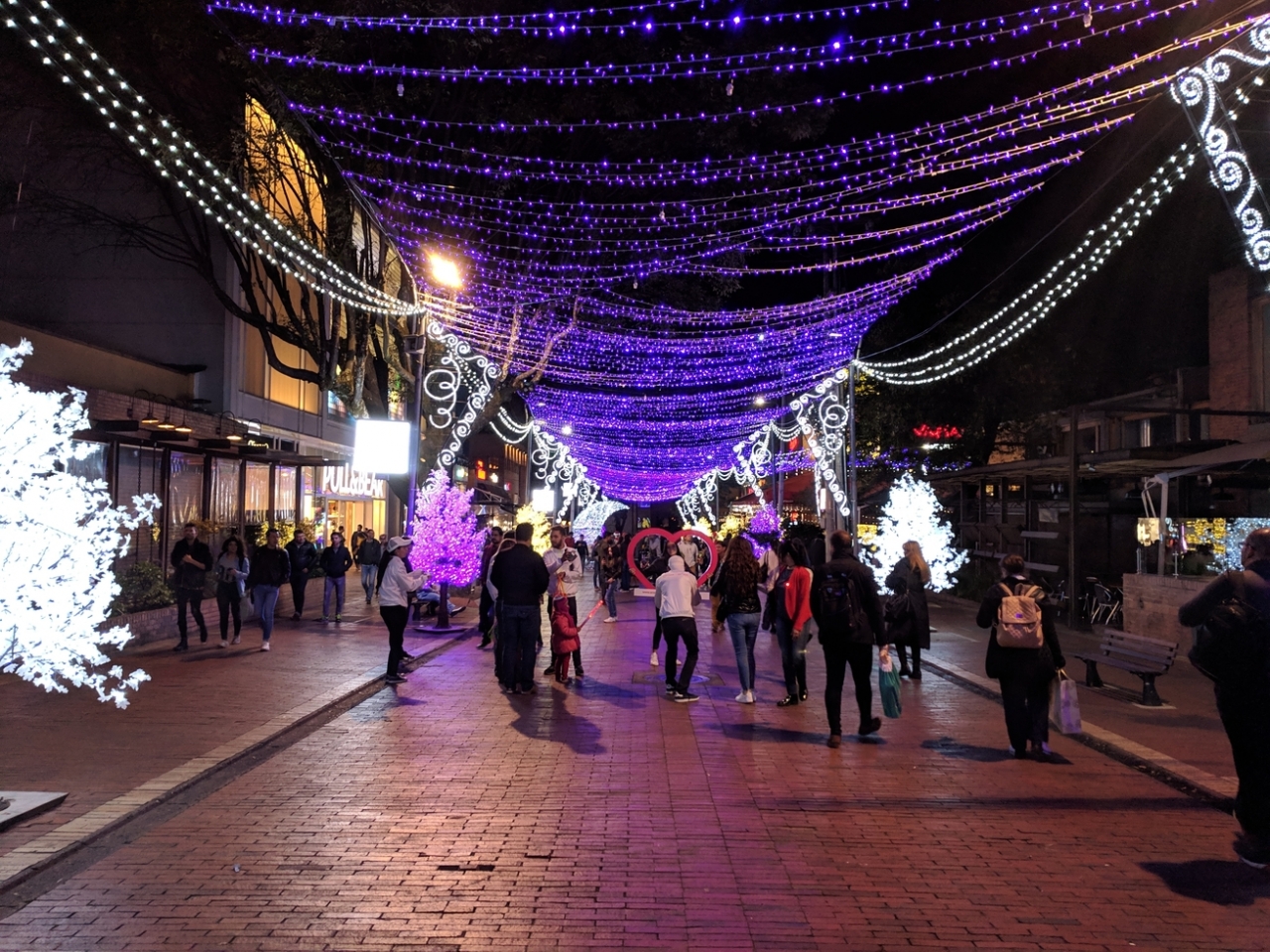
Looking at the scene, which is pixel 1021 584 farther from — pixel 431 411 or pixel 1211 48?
pixel 431 411

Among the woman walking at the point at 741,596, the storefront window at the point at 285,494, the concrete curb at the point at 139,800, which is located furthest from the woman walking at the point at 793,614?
the storefront window at the point at 285,494

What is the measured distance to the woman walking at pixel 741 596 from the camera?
10367 mm

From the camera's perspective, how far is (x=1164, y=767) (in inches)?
305

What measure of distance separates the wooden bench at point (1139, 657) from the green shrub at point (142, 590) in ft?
39.6

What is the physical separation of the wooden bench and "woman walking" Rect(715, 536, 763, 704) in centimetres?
379

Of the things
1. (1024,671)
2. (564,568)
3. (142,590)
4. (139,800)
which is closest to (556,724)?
(564,568)

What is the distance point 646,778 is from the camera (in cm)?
741

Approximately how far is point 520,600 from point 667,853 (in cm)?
545

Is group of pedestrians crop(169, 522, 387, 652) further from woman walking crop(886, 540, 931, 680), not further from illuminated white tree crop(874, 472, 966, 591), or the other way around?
illuminated white tree crop(874, 472, 966, 591)

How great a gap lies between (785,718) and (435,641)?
25.9 ft

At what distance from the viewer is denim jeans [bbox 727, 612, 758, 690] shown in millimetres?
10430

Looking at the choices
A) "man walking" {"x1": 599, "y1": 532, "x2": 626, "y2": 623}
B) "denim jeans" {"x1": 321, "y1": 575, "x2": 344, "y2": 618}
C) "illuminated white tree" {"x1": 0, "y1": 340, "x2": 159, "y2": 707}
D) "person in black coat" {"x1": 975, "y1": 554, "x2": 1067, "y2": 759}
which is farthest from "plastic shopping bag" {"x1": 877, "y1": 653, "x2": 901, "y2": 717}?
"denim jeans" {"x1": 321, "y1": 575, "x2": 344, "y2": 618}

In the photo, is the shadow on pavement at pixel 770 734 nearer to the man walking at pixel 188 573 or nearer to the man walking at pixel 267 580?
the man walking at pixel 267 580

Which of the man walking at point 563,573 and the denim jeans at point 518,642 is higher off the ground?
the man walking at point 563,573
